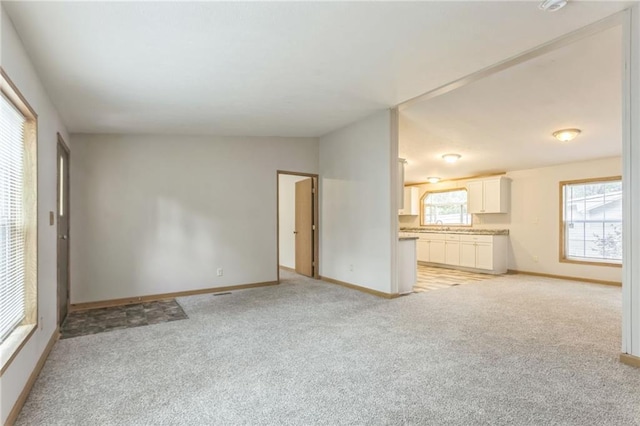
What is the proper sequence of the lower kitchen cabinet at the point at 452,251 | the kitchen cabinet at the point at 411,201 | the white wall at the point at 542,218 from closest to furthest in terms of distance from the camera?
the white wall at the point at 542,218
the lower kitchen cabinet at the point at 452,251
the kitchen cabinet at the point at 411,201

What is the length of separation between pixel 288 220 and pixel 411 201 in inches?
147

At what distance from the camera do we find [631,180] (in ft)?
8.34

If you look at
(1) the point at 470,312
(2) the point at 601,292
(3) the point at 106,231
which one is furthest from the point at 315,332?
(2) the point at 601,292

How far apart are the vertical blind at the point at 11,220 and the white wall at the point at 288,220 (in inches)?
206

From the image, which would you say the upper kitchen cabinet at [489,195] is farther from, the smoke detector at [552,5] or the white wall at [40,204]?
the white wall at [40,204]

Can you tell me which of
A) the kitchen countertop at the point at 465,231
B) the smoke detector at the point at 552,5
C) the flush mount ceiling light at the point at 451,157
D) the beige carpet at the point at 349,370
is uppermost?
the smoke detector at the point at 552,5

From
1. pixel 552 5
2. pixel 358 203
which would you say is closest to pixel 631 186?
pixel 552 5

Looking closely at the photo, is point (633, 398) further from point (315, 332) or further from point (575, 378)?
point (315, 332)

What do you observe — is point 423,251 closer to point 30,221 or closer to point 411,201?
point 411,201

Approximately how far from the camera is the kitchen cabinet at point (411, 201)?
31.4ft

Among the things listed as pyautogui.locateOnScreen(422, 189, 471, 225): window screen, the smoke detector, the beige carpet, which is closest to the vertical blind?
the beige carpet

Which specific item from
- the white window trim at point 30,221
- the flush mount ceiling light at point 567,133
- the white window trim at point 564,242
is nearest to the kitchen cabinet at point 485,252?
the white window trim at point 564,242

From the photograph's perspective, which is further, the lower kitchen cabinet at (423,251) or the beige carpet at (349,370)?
the lower kitchen cabinet at (423,251)

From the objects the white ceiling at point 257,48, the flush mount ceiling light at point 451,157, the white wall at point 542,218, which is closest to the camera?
the white ceiling at point 257,48
